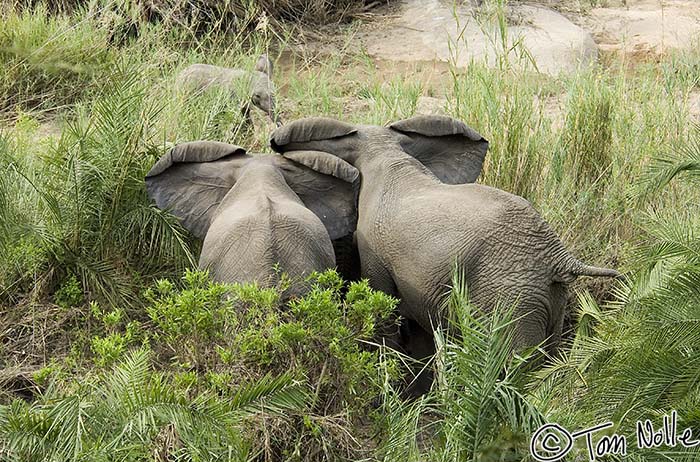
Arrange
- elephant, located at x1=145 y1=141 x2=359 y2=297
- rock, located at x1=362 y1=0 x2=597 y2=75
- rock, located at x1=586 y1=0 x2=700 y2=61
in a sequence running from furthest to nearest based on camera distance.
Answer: rock, located at x1=586 y1=0 x2=700 y2=61 < rock, located at x1=362 y1=0 x2=597 y2=75 < elephant, located at x1=145 y1=141 x2=359 y2=297

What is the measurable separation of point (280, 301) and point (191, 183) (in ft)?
4.71

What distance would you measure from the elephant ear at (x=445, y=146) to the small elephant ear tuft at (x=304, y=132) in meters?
0.31

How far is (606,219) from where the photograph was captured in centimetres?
645

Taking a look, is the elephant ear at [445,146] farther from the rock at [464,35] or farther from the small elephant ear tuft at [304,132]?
the rock at [464,35]

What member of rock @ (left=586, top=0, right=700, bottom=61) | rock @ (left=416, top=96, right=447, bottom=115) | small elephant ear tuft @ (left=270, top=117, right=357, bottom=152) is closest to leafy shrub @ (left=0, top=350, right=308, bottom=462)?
small elephant ear tuft @ (left=270, top=117, right=357, bottom=152)

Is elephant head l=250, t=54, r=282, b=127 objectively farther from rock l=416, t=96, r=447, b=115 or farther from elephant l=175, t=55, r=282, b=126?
rock l=416, t=96, r=447, b=115

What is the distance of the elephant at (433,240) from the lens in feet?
16.4

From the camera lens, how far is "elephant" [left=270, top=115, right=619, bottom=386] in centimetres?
500

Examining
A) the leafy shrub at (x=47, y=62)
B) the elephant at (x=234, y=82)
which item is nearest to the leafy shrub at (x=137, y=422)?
the elephant at (x=234, y=82)

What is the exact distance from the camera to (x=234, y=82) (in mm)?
7617

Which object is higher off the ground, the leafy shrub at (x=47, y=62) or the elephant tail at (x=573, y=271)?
the elephant tail at (x=573, y=271)

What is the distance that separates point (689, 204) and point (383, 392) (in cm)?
289

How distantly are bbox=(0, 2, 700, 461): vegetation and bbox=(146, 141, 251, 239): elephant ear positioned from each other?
0.33 feet

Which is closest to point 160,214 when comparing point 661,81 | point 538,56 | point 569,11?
point 661,81
